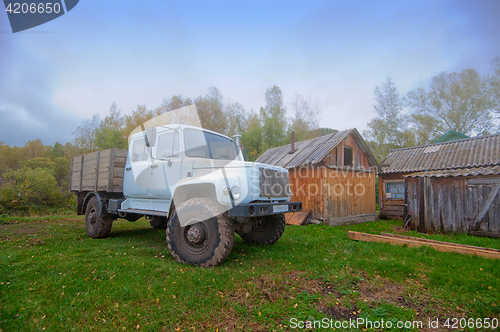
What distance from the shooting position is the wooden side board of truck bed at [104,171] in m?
6.48

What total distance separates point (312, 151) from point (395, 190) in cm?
645

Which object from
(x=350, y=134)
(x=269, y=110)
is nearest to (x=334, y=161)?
(x=350, y=134)

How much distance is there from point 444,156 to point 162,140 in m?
15.5

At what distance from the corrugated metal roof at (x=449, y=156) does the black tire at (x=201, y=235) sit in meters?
13.4

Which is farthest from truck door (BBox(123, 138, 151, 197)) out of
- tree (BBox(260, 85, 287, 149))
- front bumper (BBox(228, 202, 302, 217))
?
tree (BBox(260, 85, 287, 149))

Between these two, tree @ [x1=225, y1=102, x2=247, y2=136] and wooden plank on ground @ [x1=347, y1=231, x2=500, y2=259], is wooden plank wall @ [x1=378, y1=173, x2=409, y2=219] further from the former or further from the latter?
tree @ [x1=225, y1=102, x2=247, y2=136]

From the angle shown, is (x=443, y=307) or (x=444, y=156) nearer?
(x=443, y=307)

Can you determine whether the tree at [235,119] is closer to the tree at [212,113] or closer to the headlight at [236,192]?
the tree at [212,113]

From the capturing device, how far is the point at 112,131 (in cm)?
2683

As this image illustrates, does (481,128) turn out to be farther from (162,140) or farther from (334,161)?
(162,140)

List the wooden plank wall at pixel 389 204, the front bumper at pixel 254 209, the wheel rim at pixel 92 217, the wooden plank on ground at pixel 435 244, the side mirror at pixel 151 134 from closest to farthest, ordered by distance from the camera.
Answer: the front bumper at pixel 254 209
the side mirror at pixel 151 134
the wooden plank on ground at pixel 435 244
the wheel rim at pixel 92 217
the wooden plank wall at pixel 389 204

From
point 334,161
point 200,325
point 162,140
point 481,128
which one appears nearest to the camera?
point 200,325

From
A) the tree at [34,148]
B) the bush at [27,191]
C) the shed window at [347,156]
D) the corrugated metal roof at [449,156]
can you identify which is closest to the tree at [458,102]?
the corrugated metal roof at [449,156]

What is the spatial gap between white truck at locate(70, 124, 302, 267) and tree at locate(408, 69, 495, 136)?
2917 centimetres
